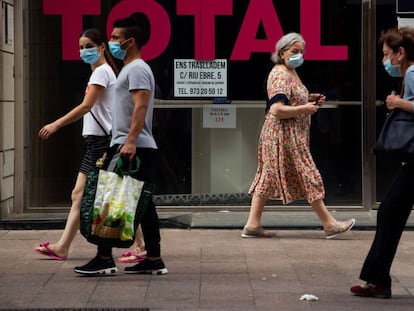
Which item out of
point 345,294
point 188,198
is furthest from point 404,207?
point 188,198

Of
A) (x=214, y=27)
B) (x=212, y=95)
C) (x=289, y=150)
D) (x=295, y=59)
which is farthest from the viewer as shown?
(x=212, y=95)

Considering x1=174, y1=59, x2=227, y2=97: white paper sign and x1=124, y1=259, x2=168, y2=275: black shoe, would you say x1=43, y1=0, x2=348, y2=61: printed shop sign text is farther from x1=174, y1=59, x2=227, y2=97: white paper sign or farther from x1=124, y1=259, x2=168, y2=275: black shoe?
x1=124, y1=259, x2=168, y2=275: black shoe

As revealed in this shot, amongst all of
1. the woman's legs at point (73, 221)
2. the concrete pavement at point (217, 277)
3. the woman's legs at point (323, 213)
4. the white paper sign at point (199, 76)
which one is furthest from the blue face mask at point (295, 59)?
the woman's legs at point (73, 221)

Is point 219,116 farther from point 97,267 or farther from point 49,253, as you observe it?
point 97,267

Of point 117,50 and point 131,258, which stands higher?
point 117,50

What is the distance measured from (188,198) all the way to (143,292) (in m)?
3.99

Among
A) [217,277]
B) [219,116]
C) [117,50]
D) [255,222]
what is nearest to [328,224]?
[255,222]

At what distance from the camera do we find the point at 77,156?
10969mm

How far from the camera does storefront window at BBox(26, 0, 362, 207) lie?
35.4 feet

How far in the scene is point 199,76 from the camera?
10.9m

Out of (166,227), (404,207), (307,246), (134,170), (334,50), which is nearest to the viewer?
(404,207)

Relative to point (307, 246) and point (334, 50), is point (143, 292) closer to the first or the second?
point (307, 246)

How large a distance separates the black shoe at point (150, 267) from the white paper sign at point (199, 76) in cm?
351

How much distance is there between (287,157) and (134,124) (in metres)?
2.32
